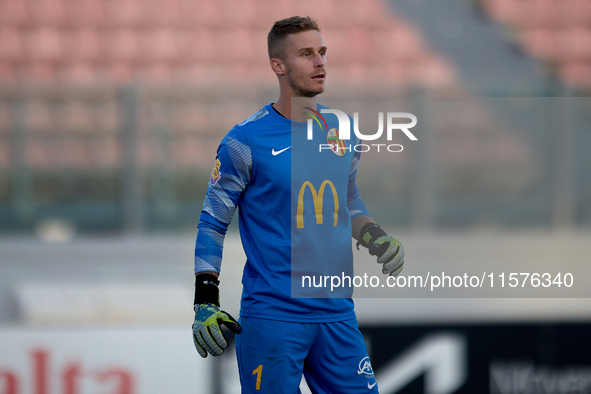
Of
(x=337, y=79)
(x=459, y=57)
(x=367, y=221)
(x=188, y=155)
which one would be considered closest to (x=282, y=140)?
(x=367, y=221)

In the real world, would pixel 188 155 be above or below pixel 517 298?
above

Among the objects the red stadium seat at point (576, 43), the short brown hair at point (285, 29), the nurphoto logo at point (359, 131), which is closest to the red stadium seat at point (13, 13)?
the nurphoto logo at point (359, 131)

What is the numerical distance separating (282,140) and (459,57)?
5155 mm

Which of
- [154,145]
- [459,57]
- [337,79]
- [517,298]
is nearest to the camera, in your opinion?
[517,298]

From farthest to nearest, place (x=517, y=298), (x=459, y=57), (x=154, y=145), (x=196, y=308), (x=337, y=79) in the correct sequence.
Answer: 1. (x=459, y=57)
2. (x=337, y=79)
3. (x=154, y=145)
4. (x=517, y=298)
5. (x=196, y=308)

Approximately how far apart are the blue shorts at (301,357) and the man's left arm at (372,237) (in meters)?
0.23

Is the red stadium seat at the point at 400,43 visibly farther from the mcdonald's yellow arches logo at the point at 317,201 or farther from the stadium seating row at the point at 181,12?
the mcdonald's yellow arches logo at the point at 317,201

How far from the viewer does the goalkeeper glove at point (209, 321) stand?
2.16 metres

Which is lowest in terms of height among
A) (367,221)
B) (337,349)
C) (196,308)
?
(337,349)

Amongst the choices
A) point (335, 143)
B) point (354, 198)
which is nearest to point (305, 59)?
point (335, 143)

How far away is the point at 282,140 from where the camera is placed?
2.34 meters

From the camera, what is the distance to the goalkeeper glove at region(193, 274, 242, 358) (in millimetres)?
2160

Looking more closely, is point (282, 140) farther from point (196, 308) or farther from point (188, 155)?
point (188, 155)

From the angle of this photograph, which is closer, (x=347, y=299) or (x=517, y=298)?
(x=347, y=299)
